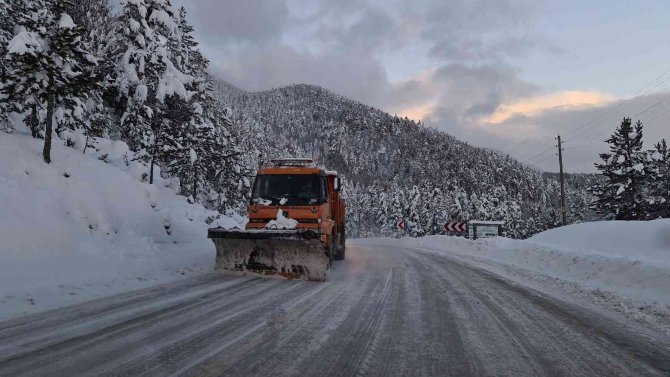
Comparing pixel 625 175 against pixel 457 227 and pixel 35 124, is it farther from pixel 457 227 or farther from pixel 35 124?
pixel 35 124

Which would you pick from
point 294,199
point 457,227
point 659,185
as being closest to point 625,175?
point 659,185

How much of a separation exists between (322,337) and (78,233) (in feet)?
26.0

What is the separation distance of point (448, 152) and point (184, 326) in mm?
195836

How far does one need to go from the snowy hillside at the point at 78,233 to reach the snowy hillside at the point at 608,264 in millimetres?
8639

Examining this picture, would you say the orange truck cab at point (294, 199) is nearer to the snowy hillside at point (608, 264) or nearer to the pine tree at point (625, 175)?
the snowy hillside at point (608, 264)

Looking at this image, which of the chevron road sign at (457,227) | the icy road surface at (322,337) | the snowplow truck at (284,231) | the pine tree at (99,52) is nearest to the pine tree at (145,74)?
the pine tree at (99,52)

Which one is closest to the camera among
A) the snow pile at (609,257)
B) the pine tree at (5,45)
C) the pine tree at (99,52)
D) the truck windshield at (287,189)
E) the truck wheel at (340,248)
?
the snow pile at (609,257)

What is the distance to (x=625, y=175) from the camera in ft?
113

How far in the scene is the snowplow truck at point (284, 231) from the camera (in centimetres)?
947

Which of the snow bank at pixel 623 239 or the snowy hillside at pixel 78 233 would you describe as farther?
the snow bank at pixel 623 239

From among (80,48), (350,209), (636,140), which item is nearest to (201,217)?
(80,48)

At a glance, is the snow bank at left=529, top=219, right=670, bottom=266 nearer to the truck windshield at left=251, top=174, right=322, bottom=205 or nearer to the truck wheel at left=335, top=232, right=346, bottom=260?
the truck wheel at left=335, top=232, right=346, bottom=260

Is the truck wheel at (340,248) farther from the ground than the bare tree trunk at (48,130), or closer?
closer

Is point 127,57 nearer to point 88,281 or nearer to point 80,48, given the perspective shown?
point 80,48
